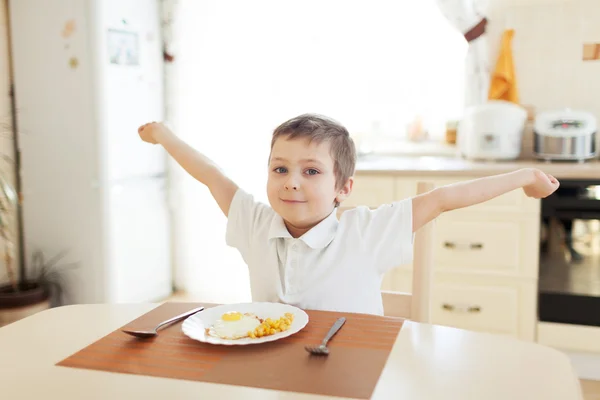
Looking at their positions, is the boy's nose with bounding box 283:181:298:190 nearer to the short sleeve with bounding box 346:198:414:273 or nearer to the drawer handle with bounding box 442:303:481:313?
the short sleeve with bounding box 346:198:414:273

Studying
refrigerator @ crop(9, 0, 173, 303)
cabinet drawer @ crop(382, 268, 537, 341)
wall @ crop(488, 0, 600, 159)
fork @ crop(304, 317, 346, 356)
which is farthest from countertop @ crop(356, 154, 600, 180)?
fork @ crop(304, 317, 346, 356)

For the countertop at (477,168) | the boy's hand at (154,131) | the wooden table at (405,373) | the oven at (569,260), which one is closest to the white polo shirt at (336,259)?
the wooden table at (405,373)

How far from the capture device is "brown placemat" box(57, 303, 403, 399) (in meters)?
0.80

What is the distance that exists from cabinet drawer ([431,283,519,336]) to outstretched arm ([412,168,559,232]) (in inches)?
58.0

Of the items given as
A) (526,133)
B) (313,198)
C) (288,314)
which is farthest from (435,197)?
(526,133)

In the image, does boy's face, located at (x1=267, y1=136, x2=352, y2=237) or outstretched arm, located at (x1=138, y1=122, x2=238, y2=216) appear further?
outstretched arm, located at (x1=138, y1=122, x2=238, y2=216)

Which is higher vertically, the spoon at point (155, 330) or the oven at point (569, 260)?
the spoon at point (155, 330)

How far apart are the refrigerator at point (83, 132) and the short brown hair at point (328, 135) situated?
2.00 metres

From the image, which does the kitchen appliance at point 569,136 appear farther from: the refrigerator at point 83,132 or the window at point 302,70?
the refrigerator at point 83,132

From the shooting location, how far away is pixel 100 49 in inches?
118

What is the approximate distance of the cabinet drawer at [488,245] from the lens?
2582 mm

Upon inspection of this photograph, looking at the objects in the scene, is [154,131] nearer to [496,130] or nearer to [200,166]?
[200,166]

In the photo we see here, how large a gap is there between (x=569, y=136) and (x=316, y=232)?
1846 millimetres

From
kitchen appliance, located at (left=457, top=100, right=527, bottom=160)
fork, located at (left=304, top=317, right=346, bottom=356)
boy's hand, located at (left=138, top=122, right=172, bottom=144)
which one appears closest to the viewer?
fork, located at (left=304, top=317, right=346, bottom=356)
